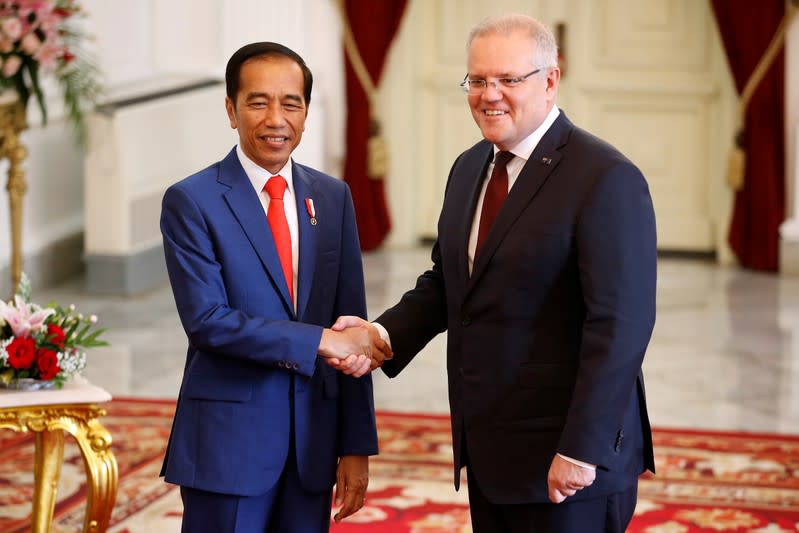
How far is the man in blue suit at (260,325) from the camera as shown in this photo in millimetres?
2682

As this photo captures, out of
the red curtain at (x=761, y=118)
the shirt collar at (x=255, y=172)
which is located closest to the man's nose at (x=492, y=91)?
the shirt collar at (x=255, y=172)

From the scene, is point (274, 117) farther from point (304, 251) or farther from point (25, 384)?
point (25, 384)

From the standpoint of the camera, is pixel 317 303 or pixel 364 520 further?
pixel 364 520

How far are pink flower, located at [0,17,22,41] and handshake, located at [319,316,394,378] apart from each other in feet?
14.7

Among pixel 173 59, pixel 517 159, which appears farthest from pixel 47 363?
pixel 173 59

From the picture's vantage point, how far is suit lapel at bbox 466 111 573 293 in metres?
2.63

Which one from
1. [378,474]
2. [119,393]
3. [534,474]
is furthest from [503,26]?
[119,393]

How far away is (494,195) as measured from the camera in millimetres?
2727

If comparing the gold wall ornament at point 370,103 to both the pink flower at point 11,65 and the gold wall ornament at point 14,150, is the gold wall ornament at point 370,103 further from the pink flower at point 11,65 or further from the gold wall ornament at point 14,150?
the pink flower at point 11,65

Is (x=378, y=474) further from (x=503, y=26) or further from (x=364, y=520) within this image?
(x=503, y=26)

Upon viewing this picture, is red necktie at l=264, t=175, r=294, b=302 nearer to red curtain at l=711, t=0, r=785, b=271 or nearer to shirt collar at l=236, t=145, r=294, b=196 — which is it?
shirt collar at l=236, t=145, r=294, b=196

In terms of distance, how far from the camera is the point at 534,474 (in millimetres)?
2652

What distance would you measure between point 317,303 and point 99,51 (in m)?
7.44

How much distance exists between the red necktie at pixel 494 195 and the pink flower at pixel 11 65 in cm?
476
